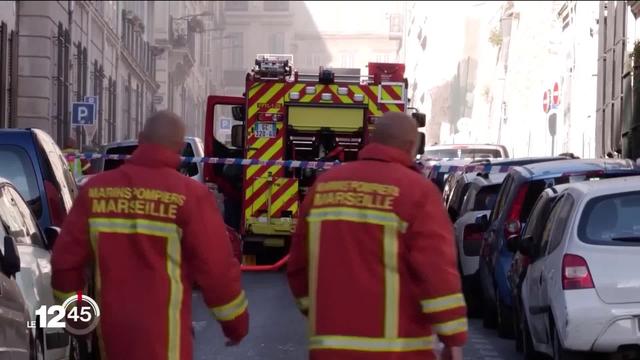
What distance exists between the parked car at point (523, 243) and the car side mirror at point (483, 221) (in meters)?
2.24

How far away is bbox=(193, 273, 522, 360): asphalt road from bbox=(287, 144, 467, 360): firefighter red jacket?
576 cm

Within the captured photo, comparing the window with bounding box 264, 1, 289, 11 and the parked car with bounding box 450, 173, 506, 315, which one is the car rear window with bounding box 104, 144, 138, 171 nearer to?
the parked car with bounding box 450, 173, 506, 315

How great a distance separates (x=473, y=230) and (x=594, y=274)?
595cm

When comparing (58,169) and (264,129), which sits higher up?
(264,129)

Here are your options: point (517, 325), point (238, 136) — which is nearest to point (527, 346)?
point (517, 325)

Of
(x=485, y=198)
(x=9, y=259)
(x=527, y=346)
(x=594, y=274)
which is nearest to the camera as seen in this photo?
(x=9, y=259)

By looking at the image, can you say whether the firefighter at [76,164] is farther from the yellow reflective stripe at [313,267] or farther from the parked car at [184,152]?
the yellow reflective stripe at [313,267]

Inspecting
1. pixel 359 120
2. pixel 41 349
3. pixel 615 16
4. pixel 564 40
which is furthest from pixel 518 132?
pixel 41 349

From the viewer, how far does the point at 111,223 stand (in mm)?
6172

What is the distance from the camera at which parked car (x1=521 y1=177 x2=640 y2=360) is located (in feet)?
30.6

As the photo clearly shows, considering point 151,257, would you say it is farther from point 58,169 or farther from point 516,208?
point 516,208

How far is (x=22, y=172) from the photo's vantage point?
11.0 meters

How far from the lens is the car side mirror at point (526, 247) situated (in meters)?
11.1

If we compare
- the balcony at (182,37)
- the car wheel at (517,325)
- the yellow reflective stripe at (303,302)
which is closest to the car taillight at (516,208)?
the car wheel at (517,325)
